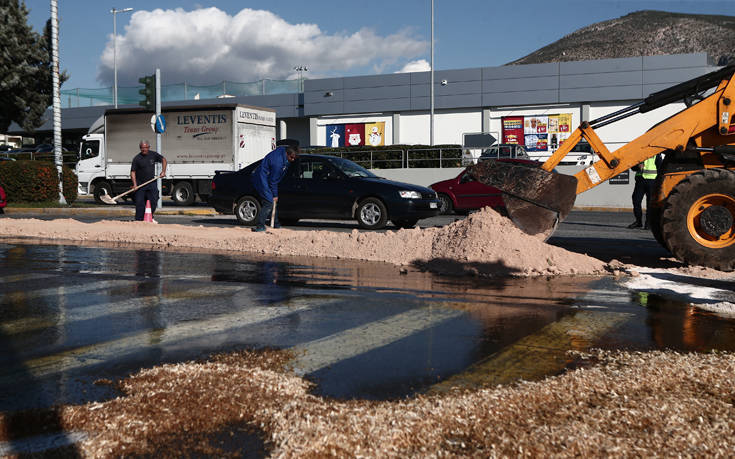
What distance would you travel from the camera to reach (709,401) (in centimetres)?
362

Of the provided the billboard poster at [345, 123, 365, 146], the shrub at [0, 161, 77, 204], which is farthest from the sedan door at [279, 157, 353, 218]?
the billboard poster at [345, 123, 365, 146]

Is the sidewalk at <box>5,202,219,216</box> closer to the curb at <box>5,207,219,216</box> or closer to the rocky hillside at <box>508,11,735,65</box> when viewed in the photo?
the curb at <box>5,207,219,216</box>

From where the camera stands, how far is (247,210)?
16406 mm

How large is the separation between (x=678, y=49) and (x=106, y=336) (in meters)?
203

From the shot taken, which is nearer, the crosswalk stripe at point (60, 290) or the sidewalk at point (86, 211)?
the crosswalk stripe at point (60, 290)

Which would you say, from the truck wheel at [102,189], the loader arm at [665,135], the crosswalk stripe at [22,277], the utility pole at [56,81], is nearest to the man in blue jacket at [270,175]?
the crosswalk stripe at [22,277]

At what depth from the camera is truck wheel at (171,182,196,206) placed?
88.3 ft

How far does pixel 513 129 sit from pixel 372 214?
31.9 metres

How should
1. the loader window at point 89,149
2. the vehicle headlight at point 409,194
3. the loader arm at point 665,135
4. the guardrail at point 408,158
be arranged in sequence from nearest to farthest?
the loader arm at point 665,135, the vehicle headlight at point 409,194, the loader window at point 89,149, the guardrail at point 408,158

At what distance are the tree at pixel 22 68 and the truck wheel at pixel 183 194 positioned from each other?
13.2m

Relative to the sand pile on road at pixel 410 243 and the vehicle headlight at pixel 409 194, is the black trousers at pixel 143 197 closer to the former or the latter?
the sand pile on road at pixel 410 243

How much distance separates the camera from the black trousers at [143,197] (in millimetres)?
15008

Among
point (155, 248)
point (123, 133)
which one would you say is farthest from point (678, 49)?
point (155, 248)

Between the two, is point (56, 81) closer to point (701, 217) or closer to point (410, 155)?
point (410, 155)
